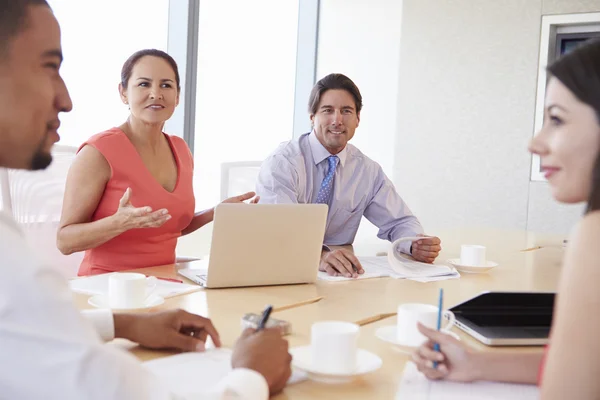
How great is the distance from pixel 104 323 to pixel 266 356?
38cm

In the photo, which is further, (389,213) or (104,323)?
(389,213)

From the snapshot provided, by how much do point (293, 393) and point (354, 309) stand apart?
1.89ft

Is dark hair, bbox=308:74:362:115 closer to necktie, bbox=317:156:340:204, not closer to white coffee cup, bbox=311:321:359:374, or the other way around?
necktie, bbox=317:156:340:204

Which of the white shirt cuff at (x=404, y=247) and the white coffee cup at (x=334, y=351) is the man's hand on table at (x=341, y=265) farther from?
the white coffee cup at (x=334, y=351)

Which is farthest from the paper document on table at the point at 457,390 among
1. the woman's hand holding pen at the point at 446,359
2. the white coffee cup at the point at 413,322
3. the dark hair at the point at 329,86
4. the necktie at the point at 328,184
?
the dark hair at the point at 329,86

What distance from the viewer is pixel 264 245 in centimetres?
176

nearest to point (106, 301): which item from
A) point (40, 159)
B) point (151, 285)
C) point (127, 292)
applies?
point (127, 292)

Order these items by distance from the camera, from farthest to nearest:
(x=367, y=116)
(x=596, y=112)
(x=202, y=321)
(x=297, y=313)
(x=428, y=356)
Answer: (x=367, y=116) < (x=297, y=313) < (x=202, y=321) < (x=428, y=356) < (x=596, y=112)

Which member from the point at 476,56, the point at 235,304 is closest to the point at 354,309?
the point at 235,304

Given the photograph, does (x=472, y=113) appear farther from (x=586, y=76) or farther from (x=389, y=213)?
(x=586, y=76)

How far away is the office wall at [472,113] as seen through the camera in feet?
13.7

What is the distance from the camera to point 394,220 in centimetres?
282

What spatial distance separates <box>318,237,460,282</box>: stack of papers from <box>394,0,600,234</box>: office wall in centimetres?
224

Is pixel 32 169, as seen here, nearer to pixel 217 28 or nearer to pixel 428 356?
pixel 428 356
